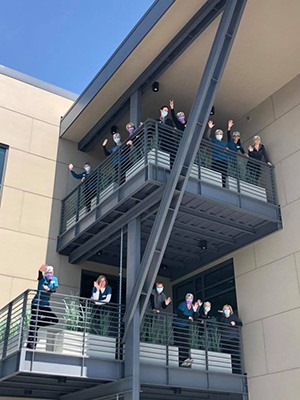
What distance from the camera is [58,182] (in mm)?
14758

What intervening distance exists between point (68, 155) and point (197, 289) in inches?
219

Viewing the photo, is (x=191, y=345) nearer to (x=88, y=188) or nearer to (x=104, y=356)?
(x=104, y=356)

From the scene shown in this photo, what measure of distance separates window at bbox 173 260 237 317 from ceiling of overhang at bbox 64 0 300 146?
4.34m

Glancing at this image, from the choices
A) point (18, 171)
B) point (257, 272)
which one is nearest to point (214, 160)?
point (257, 272)

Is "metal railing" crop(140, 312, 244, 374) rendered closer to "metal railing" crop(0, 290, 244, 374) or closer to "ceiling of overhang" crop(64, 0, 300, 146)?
"metal railing" crop(0, 290, 244, 374)

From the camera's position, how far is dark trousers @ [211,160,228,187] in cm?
1192

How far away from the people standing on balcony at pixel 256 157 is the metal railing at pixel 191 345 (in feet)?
12.2

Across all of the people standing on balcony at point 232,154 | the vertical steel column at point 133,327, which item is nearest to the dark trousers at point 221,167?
the people standing on balcony at point 232,154

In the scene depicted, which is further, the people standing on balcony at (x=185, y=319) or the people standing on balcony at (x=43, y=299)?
the people standing on balcony at (x=185, y=319)

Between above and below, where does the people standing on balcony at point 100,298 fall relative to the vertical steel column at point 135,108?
below

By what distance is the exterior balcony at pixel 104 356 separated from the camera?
31.0 ft

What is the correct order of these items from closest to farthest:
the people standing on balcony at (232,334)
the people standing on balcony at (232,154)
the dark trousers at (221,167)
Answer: the people standing on balcony at (232,334)
the dark trousers at (221,167)
the people standing on balcony at (232,154)

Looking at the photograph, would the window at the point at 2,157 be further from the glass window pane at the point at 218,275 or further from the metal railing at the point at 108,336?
the glass window pane at the point at 218,275

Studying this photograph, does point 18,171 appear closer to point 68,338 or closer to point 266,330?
point 68,338
